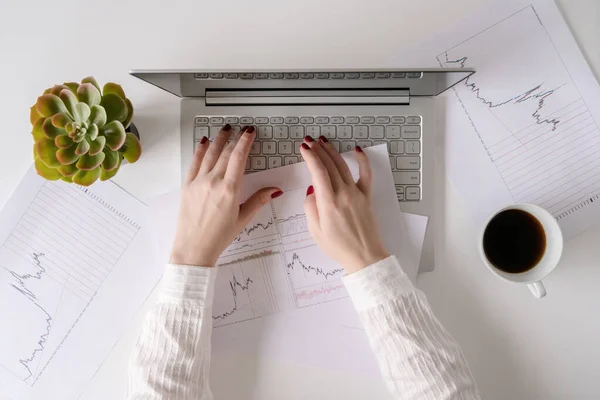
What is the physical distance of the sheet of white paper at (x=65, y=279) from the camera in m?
0.72

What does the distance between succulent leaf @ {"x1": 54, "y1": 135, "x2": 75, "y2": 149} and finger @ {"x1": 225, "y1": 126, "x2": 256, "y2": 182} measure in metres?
0.23

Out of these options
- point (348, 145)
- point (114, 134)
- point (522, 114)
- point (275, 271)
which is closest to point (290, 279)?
point (275, 271)

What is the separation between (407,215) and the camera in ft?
2.32

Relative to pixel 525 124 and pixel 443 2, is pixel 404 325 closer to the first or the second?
pixel 525 124

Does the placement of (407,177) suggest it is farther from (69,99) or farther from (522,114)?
(69,99)

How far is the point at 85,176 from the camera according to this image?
0.63 meters

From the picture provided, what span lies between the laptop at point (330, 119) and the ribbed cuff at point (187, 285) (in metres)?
0.17

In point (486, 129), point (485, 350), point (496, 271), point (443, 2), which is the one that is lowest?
point (485, 350)

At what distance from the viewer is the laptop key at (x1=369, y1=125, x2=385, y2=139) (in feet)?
2.31

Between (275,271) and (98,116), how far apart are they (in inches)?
14.2

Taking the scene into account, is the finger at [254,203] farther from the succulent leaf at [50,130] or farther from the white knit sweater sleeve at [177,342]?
the succulent leaf at [50,130]

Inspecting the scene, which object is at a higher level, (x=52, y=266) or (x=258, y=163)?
(x=258, y=163)

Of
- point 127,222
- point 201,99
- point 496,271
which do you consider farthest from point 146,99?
point 496,271

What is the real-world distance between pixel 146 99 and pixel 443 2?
0.53 m
